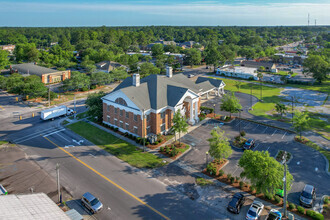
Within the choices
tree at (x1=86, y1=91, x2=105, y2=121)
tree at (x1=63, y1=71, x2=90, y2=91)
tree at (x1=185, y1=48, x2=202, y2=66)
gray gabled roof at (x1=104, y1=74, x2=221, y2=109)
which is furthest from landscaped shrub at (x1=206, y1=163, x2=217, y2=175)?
tree at (x1=185, y1=48, x2=202, y2=66)

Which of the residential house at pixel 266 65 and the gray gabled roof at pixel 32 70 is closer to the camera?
the gray gabled roof at pixel 32 70

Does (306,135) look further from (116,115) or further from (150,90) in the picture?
(116,115)

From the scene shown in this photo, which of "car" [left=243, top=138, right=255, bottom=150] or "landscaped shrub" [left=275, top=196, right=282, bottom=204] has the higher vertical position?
"car" [left=243, top=138, right=255, bottom=150]

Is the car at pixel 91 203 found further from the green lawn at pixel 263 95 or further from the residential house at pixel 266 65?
the residential house at pixel 266 65

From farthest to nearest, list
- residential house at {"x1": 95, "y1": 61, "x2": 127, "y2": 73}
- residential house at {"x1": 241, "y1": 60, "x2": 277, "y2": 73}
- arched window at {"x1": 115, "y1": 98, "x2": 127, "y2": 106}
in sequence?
residential house at {"x1": 241, "y1": 60, "x2": 277, "y2": 73} < residential house at {"x1": 95, "y1": 61, "x2": 127, "y2": 73} < arched window at {"x1": 115, "y1": 98, "x2": 127, "y2": 106}

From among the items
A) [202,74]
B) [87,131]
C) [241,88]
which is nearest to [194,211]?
[87,131]

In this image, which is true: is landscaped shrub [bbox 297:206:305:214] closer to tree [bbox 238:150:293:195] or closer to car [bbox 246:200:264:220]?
tree [bbox 238:150:293:195]

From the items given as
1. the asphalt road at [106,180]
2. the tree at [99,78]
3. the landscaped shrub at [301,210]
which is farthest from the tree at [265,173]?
the tree at [99,78]
